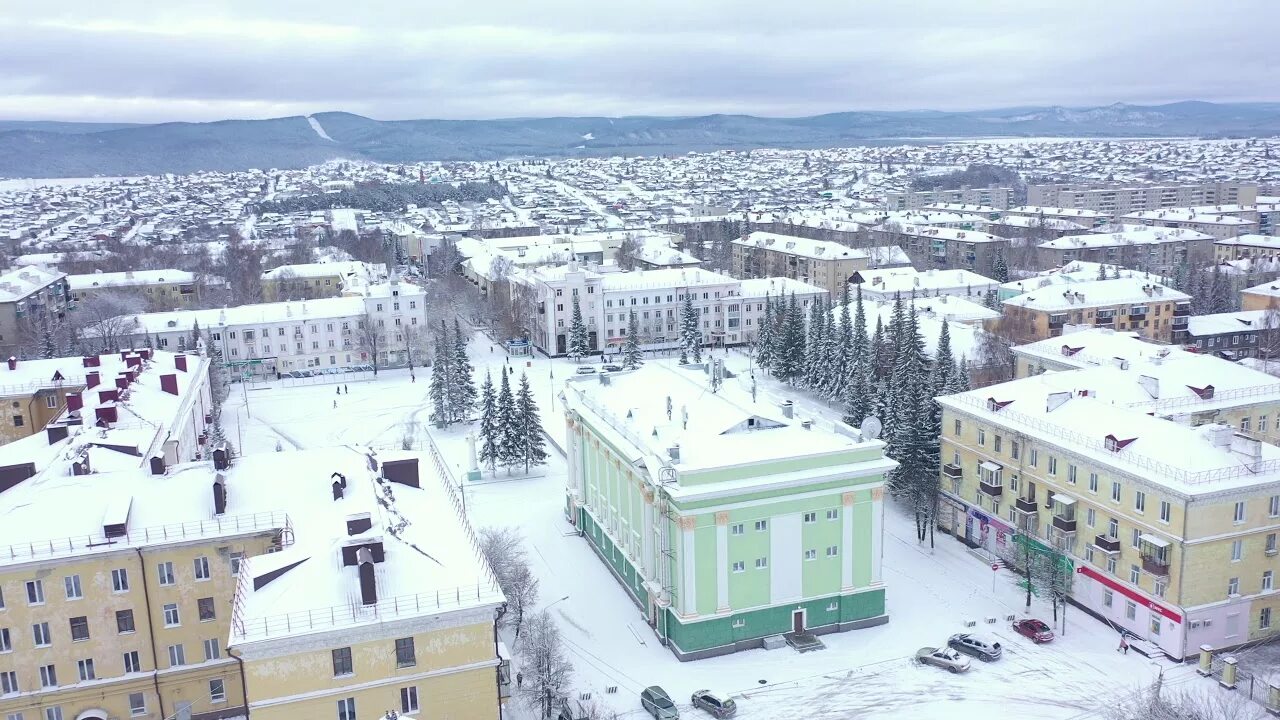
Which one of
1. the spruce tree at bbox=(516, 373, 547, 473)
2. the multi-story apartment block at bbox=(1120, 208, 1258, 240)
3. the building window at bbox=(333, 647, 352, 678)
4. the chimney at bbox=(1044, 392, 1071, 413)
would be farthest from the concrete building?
the multi-story apartment block at bbox=(1120, 208, 1258, 240)

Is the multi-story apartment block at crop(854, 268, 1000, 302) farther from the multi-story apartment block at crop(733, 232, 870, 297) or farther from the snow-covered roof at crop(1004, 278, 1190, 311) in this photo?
the snow-covered roof at crop(1004, 278, 1190, 311)

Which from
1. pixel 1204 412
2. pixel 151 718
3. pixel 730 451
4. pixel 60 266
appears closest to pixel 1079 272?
pixel 1204 412

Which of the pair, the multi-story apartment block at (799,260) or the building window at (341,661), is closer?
the building window at (341,661)

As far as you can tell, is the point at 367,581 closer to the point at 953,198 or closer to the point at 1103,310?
the point at 1103,310

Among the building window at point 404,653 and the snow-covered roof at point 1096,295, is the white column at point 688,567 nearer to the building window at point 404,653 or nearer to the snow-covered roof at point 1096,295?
the building window at point 404,653

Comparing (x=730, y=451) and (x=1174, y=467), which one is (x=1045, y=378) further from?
(x=730, y=451)

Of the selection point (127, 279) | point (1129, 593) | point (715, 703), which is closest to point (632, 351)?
point (1129, 593)

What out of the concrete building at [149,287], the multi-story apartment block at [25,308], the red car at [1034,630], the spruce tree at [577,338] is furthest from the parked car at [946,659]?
the concrete building at [149,287]
